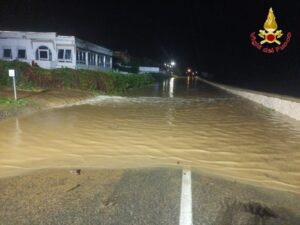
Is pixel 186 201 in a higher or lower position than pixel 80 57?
lower

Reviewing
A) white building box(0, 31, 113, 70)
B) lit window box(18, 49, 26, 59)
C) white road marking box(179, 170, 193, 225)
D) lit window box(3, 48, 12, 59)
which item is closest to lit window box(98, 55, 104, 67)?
white building box(0, 31, 113, 70)

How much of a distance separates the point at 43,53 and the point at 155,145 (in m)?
29.5

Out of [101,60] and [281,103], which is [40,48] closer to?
[101,60]

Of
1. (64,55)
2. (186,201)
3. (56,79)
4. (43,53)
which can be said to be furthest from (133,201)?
(43,53)

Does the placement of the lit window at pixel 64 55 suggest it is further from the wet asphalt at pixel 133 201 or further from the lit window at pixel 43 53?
the wet asphalt at pixel 133 201

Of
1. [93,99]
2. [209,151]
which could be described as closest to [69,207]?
[209,151]

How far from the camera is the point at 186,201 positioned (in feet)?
15.9

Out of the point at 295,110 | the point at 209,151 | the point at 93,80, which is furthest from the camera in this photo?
the point at 93,80

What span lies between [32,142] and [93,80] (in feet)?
48.1

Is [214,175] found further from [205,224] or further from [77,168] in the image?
[77,168]

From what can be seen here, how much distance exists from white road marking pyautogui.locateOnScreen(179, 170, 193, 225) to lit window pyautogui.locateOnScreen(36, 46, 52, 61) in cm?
3166

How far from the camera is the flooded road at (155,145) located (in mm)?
6801

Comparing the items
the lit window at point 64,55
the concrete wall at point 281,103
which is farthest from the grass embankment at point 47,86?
the lit window at point 64,55

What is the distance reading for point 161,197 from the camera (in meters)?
5.00
